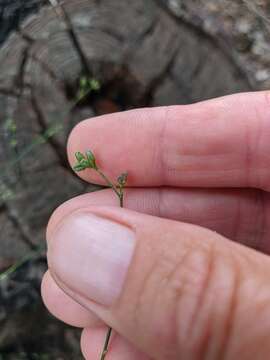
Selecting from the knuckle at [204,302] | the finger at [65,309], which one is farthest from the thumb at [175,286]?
the finger at [65,309]

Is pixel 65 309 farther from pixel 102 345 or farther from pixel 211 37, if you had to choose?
pixel 211 37

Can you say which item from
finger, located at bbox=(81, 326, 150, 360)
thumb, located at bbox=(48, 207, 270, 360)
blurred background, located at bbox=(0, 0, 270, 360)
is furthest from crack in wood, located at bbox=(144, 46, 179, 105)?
finger, located at bbox=(81, 326, 150, 360)

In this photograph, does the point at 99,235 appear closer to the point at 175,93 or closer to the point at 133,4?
the point at 175,93

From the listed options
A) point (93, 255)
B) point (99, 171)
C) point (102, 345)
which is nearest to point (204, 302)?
point (93, 255)

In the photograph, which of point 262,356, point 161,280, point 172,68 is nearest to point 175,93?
point 172,68

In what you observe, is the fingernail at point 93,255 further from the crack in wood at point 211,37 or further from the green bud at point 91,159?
the crack in wood at point 211,37

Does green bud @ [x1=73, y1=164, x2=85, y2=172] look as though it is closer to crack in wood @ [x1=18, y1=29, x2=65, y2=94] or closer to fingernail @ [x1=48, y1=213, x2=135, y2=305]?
fingernail @ [x1=48, y1=213, x2=135, y2=305]
